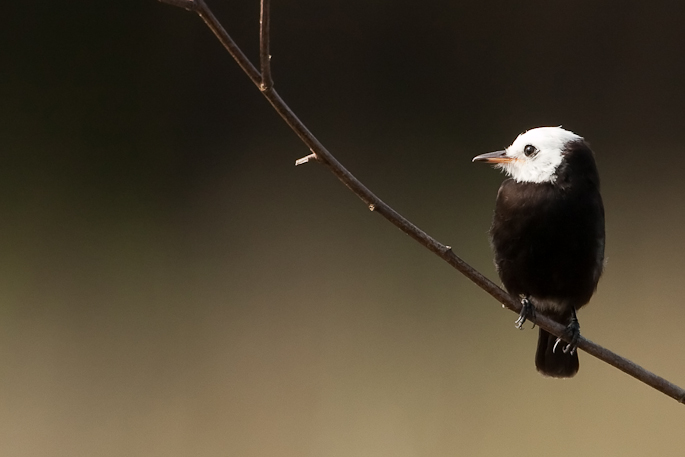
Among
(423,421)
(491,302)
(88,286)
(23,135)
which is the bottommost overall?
(423,421)

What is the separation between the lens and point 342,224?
117 inches

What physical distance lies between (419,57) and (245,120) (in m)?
0.75

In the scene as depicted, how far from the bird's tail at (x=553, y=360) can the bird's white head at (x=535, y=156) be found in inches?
19.0

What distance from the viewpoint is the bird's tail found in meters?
2.11

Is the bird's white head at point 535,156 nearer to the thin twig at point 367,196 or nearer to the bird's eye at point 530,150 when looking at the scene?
the bird's eye at point 530,150

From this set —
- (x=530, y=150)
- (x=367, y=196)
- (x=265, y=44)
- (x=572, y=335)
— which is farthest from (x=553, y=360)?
(x=265, y=44)

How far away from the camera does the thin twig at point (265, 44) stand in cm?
108

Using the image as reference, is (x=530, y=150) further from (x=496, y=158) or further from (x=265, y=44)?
(x=265, y=44)

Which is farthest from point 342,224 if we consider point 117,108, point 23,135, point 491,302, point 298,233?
point 23,135

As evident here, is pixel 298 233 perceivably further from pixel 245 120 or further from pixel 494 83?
pixel 494 83

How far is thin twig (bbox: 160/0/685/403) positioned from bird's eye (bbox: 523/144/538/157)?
479 mm

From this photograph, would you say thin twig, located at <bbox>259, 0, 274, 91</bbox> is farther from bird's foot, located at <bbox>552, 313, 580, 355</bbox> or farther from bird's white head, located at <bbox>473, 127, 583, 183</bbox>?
bird's foot, located at <bbox>552, 313, 580, 355</bbox>

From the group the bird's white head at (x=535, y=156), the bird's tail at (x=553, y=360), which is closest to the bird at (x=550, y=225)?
the bird's white head at (x=535, y=156)

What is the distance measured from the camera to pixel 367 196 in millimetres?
1281
